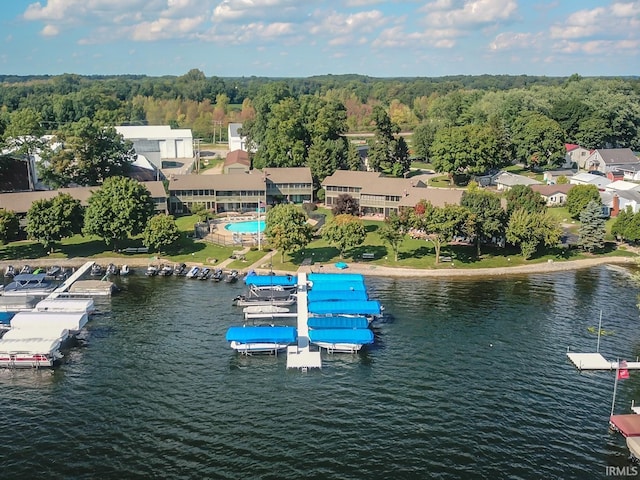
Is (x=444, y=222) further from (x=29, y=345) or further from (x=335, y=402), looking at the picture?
(x=29, y=345)

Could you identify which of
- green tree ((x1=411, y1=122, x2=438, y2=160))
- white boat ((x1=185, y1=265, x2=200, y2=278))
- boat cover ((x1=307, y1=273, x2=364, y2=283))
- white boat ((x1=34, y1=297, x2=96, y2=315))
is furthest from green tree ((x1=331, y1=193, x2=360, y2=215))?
green tree ((x1=411, y1=122, x2=438, y2=160))

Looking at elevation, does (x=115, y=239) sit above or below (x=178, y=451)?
above

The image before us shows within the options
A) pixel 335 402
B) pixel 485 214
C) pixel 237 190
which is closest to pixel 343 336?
pixel 335 402

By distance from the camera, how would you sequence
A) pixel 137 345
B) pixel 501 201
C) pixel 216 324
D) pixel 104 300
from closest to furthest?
1. pixel 137 345
2. pixel 216 324
3. pixel 104 300
4. pixel 501 201

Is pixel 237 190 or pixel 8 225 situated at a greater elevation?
pixel 237 190

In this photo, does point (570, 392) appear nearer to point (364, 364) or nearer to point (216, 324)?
point (364, 364)

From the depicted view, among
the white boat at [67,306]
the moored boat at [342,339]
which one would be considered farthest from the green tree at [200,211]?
the moored boat at [342,339]

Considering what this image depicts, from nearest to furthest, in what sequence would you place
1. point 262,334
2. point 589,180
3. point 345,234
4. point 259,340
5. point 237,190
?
point 259,340 < point 262,334 < point 345,234 < point 237,190 < point 589,180

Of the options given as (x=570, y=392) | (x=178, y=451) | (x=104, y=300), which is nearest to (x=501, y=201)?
(x=570, y=392)
